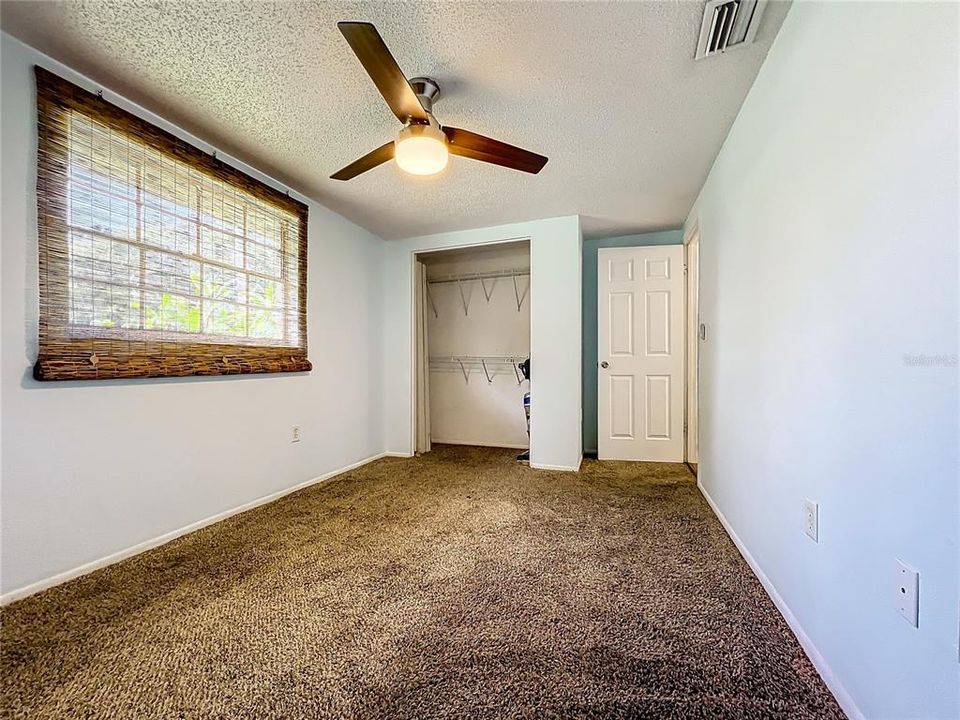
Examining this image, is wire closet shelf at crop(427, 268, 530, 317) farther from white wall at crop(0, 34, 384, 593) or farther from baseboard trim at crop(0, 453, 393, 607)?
baseboard trim at crop(0, 453, 393, 607)

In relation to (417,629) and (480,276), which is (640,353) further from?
(417,629)

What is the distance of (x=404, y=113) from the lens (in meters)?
1.70

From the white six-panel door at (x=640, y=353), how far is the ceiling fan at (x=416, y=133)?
2113mm

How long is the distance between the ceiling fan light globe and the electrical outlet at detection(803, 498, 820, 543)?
1.92m

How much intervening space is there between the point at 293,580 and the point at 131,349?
134 centimetres

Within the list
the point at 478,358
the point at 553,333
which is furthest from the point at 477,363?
the point at 553,333

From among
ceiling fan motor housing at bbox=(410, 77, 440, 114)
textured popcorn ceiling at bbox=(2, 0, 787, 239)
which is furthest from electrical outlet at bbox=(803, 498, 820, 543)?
ceiling fan motor housing at bbox=(410, 77, 440, 114)

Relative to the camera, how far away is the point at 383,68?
55.9 inches

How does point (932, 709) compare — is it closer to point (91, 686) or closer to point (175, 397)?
point (91, 686)

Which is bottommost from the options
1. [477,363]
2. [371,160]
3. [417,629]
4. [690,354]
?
[417,629]

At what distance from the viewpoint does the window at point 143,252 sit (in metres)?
1.67

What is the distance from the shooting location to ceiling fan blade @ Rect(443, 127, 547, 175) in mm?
1857

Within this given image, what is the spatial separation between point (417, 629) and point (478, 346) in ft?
11.8

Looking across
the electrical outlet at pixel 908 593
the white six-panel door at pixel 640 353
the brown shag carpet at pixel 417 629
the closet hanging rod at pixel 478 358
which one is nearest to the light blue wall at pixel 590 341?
the white six-panel door at pixel 640 353
